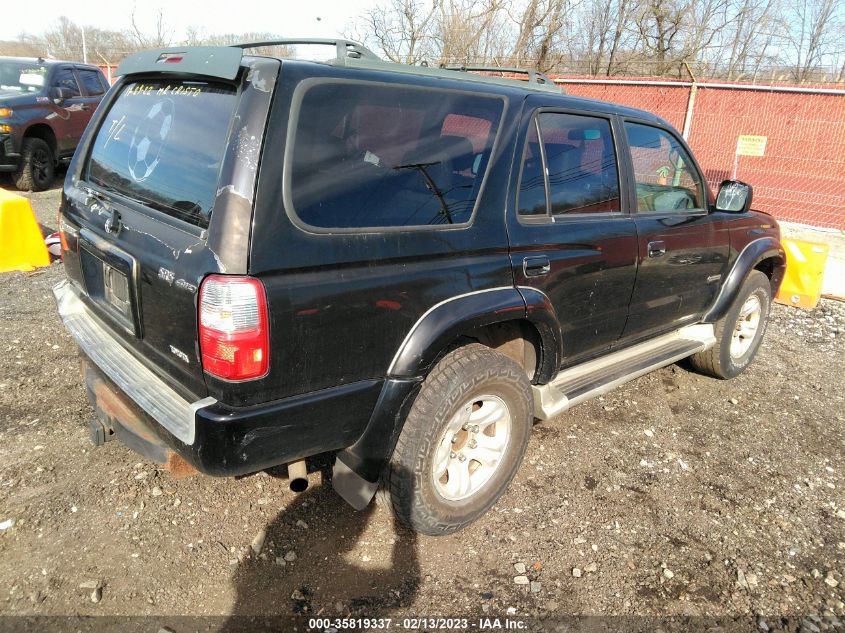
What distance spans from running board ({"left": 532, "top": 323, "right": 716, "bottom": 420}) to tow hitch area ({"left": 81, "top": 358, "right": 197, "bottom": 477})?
172cm

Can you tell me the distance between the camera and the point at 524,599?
2.51 m

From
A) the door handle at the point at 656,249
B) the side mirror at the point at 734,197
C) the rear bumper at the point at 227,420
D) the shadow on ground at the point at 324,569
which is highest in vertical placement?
the side mirror at the point at 734,197

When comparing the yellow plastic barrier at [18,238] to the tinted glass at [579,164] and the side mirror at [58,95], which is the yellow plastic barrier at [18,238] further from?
the tinted glass at [579,164]

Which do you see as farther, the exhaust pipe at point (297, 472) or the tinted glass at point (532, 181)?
the tinted glass at point (532, 181)

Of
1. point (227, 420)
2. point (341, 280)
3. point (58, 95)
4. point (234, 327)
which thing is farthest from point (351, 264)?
point (58, 95)

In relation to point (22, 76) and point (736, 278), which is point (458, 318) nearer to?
point (736, 278)

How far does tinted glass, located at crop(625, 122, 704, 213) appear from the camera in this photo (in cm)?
354

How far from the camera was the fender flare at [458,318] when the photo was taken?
94.0 inches

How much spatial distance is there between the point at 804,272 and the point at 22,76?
39.4 feet

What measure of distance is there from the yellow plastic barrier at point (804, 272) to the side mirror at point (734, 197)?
9.22 ft

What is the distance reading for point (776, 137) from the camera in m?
10.9

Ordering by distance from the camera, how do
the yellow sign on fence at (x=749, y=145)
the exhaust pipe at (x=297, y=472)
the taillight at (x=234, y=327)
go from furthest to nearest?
the yellow sign on fence at (x=749, y=145), the exhaust pipe at (x=297, y=472), the taillight at (x=234, y=327)

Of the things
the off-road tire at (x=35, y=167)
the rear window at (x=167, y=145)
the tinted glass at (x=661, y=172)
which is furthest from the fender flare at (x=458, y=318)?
the off-road tire at (x=35, y=167)

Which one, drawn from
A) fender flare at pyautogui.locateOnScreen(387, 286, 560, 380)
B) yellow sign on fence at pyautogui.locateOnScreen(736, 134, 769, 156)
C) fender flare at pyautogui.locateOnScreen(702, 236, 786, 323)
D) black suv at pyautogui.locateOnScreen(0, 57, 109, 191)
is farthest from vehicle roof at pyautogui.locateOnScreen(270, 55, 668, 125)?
black suv at pyautogui.locateOnScreen(0, 57, 109, 191)
